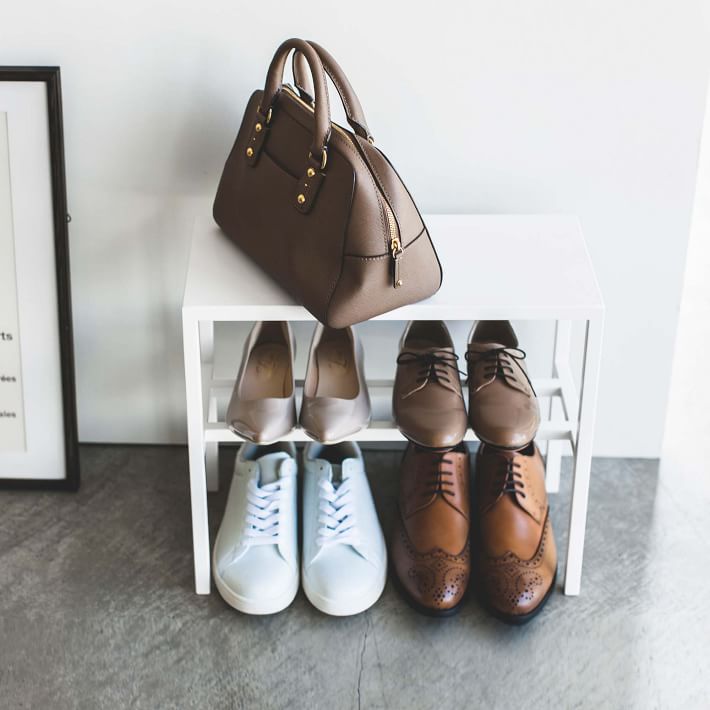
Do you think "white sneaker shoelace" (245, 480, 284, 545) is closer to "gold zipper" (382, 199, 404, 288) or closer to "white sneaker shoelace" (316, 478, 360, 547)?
"white sneaker shoelace" (316, 478, 360, 547)

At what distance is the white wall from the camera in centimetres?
145

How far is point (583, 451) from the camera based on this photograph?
1.39m

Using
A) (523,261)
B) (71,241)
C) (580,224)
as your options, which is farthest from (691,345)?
(71,241)

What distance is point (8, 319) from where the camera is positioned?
159 centimetres

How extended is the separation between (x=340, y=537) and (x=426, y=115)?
61 cm

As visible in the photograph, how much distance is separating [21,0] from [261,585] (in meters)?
0.86

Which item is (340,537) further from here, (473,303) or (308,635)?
(473,303)

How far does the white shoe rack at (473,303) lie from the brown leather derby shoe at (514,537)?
0.05m

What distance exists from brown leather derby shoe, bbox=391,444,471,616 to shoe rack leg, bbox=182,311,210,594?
0.88 ft

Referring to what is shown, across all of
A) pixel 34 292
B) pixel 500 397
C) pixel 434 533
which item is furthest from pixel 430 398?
pixel 34 292

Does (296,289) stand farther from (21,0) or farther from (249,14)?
(21,0)

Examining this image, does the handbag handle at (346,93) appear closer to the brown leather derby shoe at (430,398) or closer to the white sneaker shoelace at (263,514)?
the brown leather derby shoe at (430,398)

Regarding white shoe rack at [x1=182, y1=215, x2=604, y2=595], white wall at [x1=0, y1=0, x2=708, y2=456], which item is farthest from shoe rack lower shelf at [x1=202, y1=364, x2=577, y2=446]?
white wall at [x1=0, y1=0, x2=708, y2=456]

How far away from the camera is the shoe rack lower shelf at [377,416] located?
139 cm
